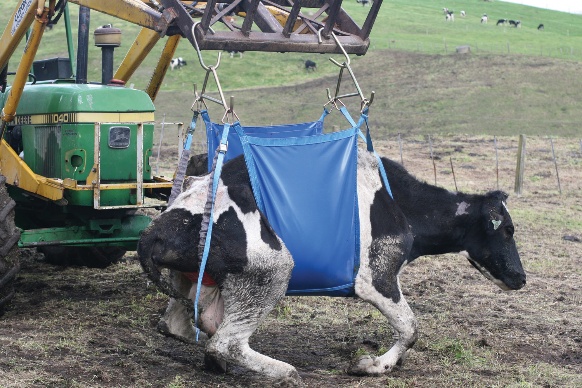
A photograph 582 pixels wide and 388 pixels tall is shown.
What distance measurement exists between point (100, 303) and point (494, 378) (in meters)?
3.66

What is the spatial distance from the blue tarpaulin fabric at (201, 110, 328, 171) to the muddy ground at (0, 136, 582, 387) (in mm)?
1511

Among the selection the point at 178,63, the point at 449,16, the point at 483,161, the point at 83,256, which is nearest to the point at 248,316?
the point at 83,256

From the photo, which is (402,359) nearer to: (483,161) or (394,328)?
(394,328)

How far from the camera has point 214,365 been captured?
5973 millimetres

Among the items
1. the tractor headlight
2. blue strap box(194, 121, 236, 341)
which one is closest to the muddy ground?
blue strap box(194, 121, 236, 341)

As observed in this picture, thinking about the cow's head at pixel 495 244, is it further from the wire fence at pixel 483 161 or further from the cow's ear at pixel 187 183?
the wire fence at pixel 483 161

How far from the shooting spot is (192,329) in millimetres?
6230

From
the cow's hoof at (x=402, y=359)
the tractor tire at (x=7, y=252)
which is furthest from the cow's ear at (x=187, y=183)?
the cow's hoof at (x=402, y=359)

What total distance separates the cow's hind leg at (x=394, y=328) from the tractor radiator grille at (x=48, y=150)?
3.28m

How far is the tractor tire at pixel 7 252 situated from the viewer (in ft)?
23.1

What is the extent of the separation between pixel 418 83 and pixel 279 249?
3279cm


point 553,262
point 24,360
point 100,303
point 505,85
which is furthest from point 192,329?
point 505,85

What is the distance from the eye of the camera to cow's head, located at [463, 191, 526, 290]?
22.7 feet

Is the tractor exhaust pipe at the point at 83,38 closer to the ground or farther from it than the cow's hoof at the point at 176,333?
farther from it
